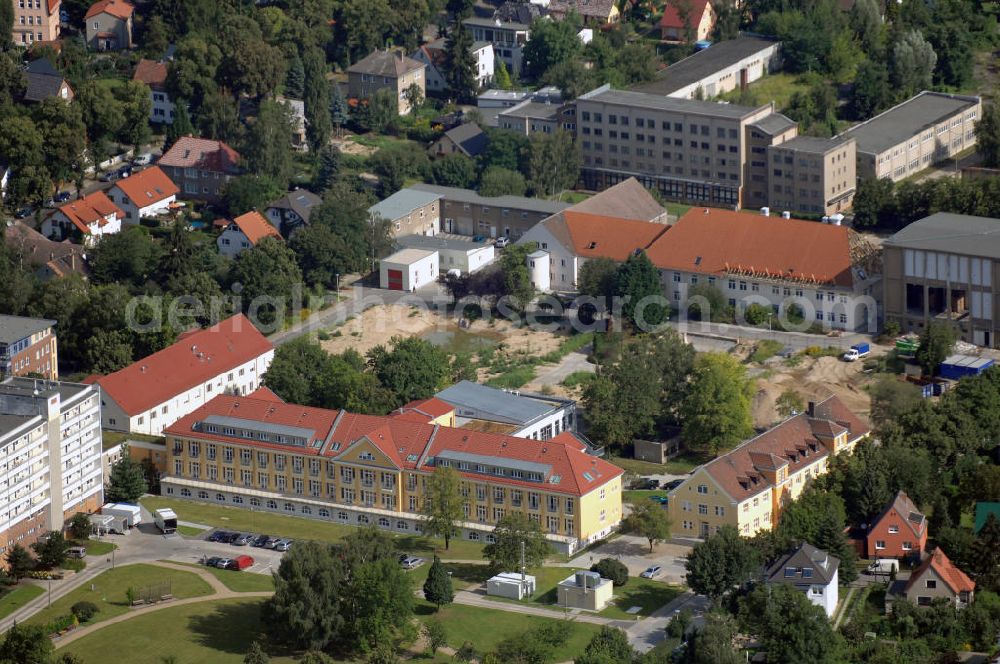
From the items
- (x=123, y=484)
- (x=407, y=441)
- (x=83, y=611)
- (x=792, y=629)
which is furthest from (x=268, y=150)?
(x=792, y=629)

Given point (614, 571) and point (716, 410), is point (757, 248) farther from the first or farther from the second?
point (614, 571)

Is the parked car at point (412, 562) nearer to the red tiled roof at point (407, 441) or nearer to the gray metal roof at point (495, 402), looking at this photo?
the red tiled roof at point (407, 441)

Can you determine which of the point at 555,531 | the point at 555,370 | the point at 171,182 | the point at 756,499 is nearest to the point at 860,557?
the point at 756,499

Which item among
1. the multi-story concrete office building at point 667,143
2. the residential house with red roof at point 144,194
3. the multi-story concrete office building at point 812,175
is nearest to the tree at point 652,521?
the multi-story concrete office building at point 812,175

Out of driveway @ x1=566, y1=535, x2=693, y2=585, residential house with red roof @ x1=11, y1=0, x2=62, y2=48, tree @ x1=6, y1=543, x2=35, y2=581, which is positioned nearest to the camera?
tree @ x1=6, y1=543, x2=35, y2=581

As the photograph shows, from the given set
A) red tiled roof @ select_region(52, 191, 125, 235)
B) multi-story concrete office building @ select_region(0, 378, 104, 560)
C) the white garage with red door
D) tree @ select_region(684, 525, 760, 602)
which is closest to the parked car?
tree @ select_region(684, 525, 760, 602)

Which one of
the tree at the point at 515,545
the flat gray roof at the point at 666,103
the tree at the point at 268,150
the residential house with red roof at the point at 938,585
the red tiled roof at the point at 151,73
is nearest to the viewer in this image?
the residential house with red roof at the point at 938,585

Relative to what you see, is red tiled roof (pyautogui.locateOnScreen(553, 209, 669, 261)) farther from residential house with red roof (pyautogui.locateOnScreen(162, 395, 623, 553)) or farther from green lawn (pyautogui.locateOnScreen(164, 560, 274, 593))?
green lawn (pyautogui.locateOnScreen(164, 560, 274, 593))
